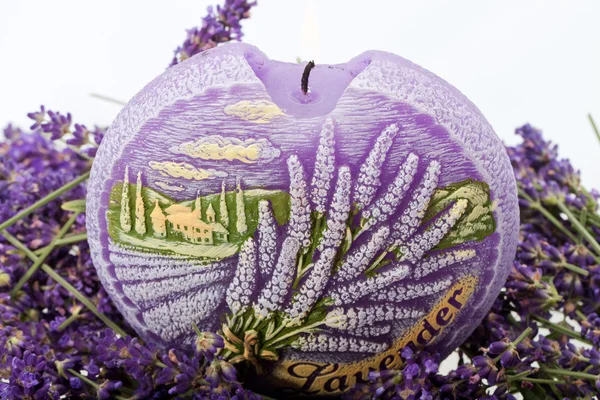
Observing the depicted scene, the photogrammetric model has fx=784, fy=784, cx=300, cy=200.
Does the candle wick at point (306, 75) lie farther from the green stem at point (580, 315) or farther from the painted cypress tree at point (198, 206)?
the green stem at point (580, 315)

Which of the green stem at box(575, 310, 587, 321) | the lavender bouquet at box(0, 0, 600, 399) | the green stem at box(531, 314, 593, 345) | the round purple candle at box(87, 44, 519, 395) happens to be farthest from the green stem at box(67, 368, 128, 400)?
the green stem at box(575, 310, 587, 321)

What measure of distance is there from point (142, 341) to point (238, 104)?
0.49 meters

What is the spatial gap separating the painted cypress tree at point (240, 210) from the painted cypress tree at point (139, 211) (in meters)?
0.13

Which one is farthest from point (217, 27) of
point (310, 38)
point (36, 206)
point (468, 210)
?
point (468, 210)

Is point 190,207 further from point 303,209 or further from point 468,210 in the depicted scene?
point 468,210

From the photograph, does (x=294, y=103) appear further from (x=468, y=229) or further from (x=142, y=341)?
(x=142, y=341)

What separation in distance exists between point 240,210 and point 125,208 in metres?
0.16

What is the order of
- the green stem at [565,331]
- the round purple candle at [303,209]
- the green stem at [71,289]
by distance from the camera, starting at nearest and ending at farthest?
the round purple candle at [303,209], the green stem at [565,331], the green stem at [71,289]

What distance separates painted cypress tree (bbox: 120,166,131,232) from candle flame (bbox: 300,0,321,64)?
0.30 m

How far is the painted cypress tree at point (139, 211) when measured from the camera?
1.02 meters

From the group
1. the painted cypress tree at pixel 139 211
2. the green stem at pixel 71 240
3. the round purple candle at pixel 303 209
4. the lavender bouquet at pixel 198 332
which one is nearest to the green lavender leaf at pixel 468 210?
the round purple candle at pixel 303 209

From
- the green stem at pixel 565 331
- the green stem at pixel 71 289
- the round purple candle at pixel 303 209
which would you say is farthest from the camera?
the green stem at pixel 71 289

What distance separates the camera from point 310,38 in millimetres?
1126

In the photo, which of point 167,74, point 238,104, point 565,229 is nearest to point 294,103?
point 238,104
